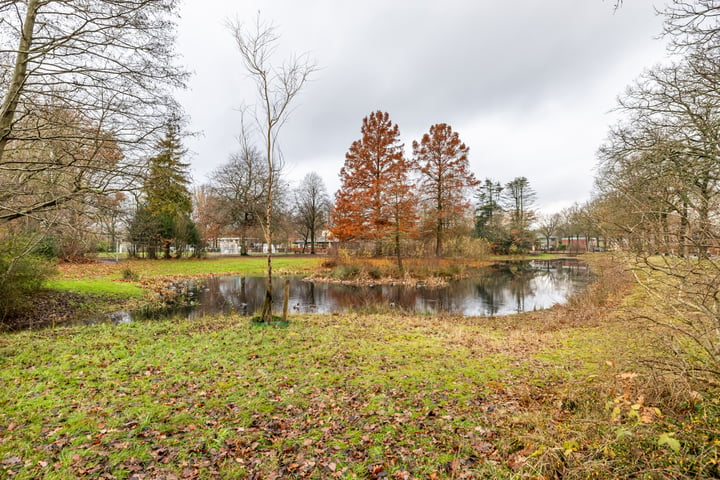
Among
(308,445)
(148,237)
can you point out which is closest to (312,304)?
(308,445)

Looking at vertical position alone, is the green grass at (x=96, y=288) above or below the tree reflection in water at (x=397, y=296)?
above

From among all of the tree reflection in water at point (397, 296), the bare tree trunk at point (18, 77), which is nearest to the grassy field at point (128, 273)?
the tree reflection in water at point (397, 296)

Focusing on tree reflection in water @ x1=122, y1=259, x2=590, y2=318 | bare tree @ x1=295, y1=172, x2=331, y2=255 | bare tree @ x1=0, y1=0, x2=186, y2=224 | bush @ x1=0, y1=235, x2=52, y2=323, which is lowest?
tree reflection in water @ x1=122, y1=259, x2=590, y2=318

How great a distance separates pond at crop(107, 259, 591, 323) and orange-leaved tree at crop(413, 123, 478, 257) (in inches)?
273

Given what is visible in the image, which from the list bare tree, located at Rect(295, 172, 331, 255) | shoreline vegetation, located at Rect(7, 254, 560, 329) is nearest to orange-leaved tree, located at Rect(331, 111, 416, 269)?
shoreline vegetation, located at Rect(7, 254, 560, 329)

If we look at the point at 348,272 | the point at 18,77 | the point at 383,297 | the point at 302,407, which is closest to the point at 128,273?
the point at 348,272

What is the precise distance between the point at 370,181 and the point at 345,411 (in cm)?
2090

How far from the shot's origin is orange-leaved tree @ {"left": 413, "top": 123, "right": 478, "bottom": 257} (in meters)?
27.3

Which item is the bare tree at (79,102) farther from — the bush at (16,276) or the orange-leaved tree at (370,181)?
the orange-leaved tree at (370,181)

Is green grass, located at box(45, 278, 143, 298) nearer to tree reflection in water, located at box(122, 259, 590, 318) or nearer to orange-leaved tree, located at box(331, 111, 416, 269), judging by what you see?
tree reflection in water, located at box(122, 259, 590, 318)

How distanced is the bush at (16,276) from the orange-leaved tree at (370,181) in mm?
16635

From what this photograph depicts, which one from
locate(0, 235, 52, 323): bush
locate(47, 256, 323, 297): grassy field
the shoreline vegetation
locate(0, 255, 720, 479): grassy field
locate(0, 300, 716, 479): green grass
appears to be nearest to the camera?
locate(0, 255, 720, 479): grassy field

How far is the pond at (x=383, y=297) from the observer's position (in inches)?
494

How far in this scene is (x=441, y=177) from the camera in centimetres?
2773
